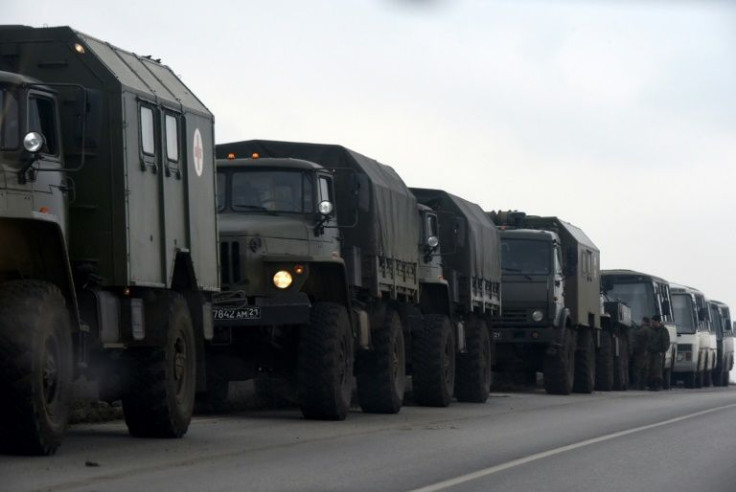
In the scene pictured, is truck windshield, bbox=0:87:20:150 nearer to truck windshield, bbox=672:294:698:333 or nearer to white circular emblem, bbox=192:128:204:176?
white circular emblem, bbox=192:128:204:176

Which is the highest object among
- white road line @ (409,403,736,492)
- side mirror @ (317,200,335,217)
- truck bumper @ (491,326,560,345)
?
side mirror @ (317,200,335,217)

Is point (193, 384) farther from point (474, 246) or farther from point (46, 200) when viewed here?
point (474, 246)

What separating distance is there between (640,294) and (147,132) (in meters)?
32.6

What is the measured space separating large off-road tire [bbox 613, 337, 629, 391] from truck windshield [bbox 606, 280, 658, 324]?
15.5ft

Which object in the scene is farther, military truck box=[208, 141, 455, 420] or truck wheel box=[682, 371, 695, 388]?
truck wheel box=[682, 371, 695, 388]

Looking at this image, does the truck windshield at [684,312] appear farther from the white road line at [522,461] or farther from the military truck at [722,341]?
the white road line at [522,461]

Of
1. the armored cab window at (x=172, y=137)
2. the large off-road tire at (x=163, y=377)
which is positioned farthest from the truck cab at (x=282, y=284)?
the armored cab window at (x=172, y=137)

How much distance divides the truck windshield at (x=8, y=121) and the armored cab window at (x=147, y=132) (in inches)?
73.9

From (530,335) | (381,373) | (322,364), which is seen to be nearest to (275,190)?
(322,364)

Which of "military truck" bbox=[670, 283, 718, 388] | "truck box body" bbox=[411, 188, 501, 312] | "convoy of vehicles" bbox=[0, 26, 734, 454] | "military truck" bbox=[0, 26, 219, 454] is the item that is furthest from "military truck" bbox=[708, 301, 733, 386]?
"military truck" bbox=[0, 26, 219, 454]

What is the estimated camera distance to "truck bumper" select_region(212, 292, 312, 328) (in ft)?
59.3

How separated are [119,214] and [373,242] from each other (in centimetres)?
723

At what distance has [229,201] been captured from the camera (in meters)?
19.3

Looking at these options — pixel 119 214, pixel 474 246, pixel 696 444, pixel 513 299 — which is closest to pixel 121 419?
pixel 119 214
